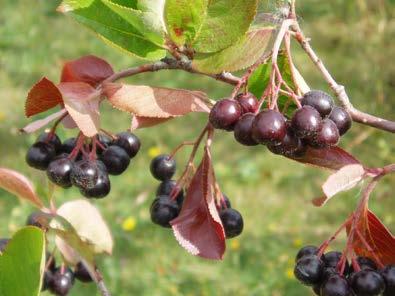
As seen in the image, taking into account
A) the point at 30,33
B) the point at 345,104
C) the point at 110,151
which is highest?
the point at 345,104

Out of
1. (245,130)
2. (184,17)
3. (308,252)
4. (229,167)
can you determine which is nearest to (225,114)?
(245,130)

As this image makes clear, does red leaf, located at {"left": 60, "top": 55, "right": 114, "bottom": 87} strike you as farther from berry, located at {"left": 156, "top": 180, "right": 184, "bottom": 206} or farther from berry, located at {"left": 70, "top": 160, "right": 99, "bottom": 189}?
berry, located at {"left": 156, "top": 180, "right": 184, "bottom": 206}

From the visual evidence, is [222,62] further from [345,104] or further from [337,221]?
[337,221]

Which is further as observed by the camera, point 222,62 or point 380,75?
point 380,75

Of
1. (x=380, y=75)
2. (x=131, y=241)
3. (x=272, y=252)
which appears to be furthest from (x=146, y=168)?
(x=380, y=75)

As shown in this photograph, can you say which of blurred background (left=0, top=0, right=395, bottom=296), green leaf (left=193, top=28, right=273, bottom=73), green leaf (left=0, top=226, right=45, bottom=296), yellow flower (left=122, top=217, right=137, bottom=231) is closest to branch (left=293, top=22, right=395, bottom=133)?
green leaf (left=193, top=28, right=273, bottom=73)

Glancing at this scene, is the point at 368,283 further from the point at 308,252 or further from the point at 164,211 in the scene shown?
the point at 164,211
